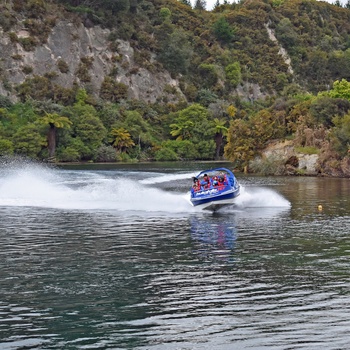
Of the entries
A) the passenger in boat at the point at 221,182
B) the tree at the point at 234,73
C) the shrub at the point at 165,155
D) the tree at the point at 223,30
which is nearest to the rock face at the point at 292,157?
the shrub at the point at 165,155

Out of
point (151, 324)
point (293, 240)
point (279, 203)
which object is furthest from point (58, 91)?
point (151, 324)

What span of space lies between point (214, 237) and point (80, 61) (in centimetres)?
11345

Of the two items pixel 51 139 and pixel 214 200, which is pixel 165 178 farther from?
pixel 51 139

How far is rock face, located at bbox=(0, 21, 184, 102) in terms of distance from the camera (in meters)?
133

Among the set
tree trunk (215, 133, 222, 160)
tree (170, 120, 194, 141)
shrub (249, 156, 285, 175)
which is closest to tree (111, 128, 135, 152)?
tree (170, 120, 194, 141)

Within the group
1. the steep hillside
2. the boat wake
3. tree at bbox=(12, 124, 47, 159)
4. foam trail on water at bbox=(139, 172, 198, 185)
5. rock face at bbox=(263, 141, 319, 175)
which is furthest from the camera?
the steep hillside

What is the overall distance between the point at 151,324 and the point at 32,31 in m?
127

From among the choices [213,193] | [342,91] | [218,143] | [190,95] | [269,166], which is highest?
[190,95]

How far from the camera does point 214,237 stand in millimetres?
33969

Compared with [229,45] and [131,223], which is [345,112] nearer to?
[131,223]

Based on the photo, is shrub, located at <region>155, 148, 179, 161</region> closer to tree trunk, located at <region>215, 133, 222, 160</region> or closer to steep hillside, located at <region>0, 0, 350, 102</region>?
tree trunk, located at <region>215, 133, 222, 160</region>

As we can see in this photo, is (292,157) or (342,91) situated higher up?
(342,91)

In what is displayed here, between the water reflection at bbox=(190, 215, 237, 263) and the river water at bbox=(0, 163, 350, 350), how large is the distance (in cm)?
6

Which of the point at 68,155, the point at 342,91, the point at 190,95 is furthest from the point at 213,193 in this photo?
the point at 190,95
